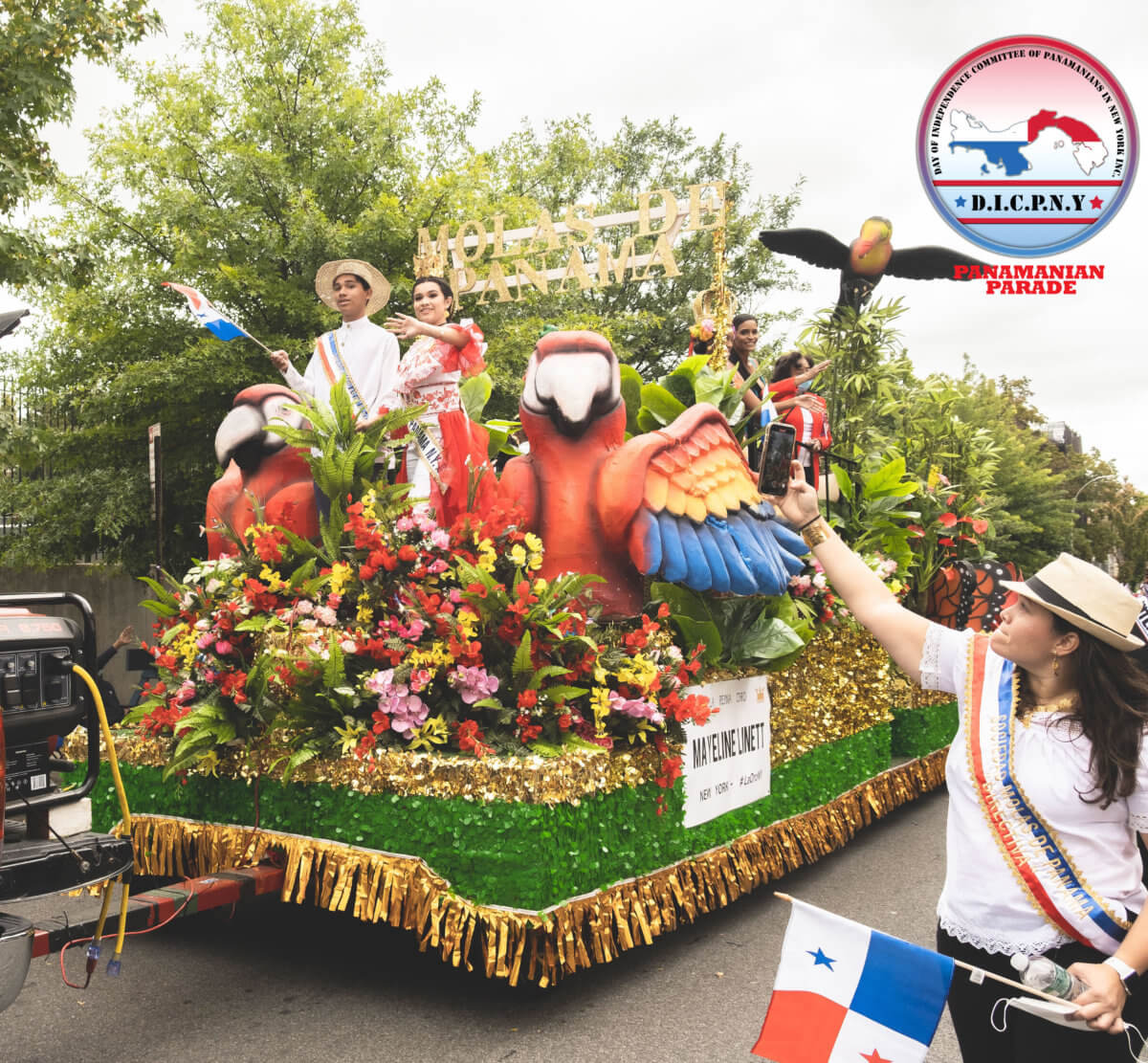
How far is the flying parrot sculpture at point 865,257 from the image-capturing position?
8.08m

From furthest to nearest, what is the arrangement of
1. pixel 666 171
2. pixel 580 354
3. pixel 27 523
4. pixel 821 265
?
pixel 666 171 < pixel 27 523 < pixel 821 265 < pixel 580 354

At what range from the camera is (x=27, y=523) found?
12914 millimetres

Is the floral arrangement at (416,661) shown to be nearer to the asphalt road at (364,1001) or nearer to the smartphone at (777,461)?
the asphalt road at (364,1001)

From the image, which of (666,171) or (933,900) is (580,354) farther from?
(666,171)

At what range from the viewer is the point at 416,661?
11.4ft

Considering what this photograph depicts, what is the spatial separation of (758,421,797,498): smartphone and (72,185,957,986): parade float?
1.17m

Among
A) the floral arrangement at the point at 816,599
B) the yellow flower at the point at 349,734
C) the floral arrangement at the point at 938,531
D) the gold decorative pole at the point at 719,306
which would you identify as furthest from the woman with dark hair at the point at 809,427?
the yellow flower at the point at 349,734

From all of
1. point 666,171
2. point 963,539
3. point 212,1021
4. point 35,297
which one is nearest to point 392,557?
point 212,1021

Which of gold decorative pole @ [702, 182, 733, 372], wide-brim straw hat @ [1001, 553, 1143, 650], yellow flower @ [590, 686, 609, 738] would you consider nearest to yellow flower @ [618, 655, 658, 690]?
yellow flower @ [590, 686, 609, 738]

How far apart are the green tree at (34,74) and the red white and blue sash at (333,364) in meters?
4.16

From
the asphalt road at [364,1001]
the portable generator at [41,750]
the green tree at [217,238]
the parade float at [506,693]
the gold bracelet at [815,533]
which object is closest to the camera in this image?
the gold bracelet at [815,533]

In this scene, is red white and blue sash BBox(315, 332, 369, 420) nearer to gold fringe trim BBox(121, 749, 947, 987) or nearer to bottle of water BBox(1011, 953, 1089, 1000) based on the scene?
gold fringe trim BBox(121, 749, 947, 987)

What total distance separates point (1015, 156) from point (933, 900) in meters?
4.29

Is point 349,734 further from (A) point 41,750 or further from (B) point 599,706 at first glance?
(A) point 41,750
